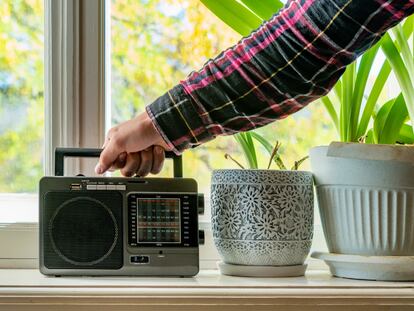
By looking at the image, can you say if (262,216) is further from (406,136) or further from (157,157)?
(406,136)

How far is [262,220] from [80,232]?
0.33 meters

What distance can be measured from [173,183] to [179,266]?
15 centimetres

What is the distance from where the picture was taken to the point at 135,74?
1610 millimetres

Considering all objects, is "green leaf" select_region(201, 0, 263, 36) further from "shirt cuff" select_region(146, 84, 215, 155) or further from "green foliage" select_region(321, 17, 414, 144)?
"shirt cuff" select_region(146, 84, 215, 155)

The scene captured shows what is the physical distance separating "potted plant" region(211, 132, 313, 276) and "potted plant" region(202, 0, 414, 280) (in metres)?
0.05

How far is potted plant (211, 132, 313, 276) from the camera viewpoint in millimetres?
1366

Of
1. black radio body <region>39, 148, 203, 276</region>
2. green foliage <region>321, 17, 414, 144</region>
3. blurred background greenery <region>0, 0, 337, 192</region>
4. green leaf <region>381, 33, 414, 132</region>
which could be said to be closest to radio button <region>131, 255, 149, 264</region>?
black radio body <region>39, 148, 203, 276</region>

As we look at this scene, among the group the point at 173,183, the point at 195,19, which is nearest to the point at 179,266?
the point at 173,183

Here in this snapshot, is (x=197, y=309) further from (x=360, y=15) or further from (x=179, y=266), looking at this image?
(x=360, y=15)

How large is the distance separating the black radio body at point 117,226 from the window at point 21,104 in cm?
26

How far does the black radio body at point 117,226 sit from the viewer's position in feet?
4.26

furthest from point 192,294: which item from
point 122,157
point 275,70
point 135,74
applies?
point 135,74

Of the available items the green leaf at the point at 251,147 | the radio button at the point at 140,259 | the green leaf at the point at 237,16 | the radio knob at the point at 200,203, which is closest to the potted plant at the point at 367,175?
the green leaf at the point at 237,16

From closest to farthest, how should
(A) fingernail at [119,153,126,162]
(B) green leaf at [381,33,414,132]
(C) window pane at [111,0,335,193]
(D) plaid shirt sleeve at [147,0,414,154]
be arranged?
(D) plaid shirt sleeve at [147,0,414,154] < (A) fingernail at [119,153,126,162] < (B) green leaf at [381,33,414,132] < (C) window pane at [111,0,335,193]
